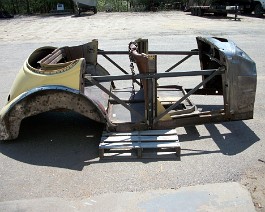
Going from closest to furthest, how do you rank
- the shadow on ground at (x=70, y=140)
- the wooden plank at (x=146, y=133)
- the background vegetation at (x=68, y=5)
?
the shadow on ground at (x=70, y=140)
the wooden plank at (x=146, y=133)
the background vegetation at (x=68, y=5)

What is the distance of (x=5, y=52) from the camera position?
12.0 m

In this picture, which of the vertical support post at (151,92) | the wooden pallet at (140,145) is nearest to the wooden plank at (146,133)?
the wooden pallet at (140,145)

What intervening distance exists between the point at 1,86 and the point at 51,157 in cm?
411

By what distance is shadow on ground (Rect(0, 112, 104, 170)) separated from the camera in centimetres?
428

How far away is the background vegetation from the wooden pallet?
28.7 m

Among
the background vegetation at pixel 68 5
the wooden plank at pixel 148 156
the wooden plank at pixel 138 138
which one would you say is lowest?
the wooden plank at pixel 148 156

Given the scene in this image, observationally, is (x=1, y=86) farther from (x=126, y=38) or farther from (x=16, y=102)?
(x=126, y=38)

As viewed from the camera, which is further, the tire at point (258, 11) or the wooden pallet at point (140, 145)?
the tire at point (258, 11)

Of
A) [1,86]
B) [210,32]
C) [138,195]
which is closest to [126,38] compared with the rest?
[210,32]

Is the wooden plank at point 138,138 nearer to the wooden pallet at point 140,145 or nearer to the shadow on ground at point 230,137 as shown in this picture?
the wooden pallet at point 140,145

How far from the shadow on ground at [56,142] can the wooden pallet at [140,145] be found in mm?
207

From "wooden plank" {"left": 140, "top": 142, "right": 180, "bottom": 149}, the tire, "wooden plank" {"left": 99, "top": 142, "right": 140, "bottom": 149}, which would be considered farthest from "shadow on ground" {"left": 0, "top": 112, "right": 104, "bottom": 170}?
the tire

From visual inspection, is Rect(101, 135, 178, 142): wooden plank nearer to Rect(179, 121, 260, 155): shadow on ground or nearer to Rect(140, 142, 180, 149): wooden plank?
Rect(140, 142, 180, 149): wooden plank

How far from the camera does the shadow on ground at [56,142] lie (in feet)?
14.0
